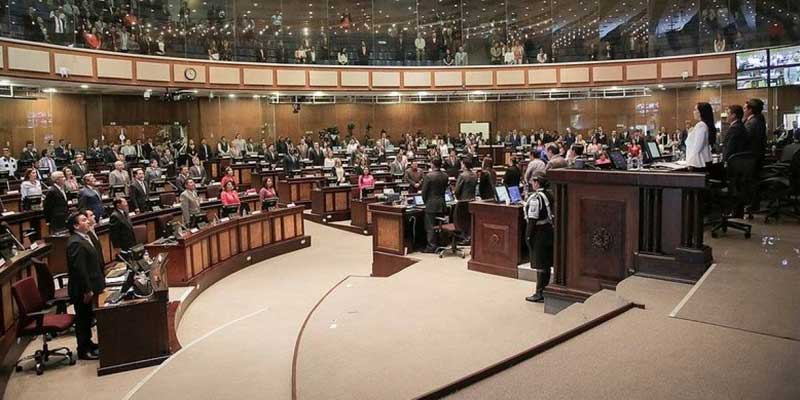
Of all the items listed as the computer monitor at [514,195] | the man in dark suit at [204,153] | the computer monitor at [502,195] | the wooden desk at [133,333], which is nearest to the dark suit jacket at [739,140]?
the computer monitor at [514,195]

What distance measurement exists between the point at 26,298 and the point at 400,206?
577cm

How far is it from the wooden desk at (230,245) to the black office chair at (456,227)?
3.69 meters

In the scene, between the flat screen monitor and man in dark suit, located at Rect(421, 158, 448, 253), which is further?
man in dark suit, located at Rect(421, 158, 448, 253)

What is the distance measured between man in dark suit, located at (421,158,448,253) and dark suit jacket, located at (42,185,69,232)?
5856mm

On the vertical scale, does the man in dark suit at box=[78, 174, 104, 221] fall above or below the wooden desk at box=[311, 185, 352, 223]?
above

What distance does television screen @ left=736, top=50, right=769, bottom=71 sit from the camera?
15094 mm

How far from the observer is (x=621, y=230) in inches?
224

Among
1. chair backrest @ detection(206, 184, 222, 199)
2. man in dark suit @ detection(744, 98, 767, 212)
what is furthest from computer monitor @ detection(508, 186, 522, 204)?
chair backrest @ detection(206, 184, 222, 199)

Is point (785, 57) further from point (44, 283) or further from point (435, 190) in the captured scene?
point (44, 283)

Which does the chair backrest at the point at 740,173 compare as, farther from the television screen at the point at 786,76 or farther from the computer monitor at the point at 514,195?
the television screen at the point at 786,76

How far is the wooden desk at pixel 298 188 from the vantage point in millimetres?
17000

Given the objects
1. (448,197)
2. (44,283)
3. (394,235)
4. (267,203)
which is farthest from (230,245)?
(44,283)

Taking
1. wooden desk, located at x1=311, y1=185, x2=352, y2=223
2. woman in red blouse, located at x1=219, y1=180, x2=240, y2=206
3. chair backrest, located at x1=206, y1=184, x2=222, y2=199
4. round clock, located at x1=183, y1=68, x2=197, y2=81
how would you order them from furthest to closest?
round clock, located at x1=183, y1=68, x2=197, y2=81
wooden desk, located at x1=311, y1=185, x2=352, y2=223
chair backrest, located at x1=206, y1=184, x2=222, y2=199
woman in red blouse, located at x1=219, y1=180, x2=240, y2=206

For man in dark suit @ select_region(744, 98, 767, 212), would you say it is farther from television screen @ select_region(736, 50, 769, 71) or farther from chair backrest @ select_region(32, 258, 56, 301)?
television screen @ select_region(736, 50, 769, 71)
